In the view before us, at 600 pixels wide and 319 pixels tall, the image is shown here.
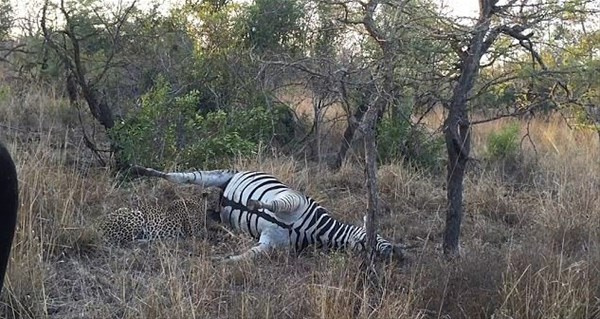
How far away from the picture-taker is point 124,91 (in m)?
9.61

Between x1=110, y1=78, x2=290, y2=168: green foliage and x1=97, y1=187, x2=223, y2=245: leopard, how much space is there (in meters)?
1.15

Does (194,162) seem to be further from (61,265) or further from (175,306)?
(175,306)

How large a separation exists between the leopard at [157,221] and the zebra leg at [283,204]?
40cm

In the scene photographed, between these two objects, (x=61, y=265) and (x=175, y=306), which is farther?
(x=61, y=265)

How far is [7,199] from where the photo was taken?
8.58ft

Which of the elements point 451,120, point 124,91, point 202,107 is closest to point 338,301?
point 451,120

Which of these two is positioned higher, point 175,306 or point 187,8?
point 187,8

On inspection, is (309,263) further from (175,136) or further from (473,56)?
(175,136)

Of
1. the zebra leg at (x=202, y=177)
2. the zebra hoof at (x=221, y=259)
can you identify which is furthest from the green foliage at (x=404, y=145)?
the zebra hoof at (x=221, y=259)

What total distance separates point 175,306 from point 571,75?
283 centimetres

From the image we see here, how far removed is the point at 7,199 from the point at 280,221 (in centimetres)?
288

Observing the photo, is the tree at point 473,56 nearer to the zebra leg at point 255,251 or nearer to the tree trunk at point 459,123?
the tree trunk at point 459,123

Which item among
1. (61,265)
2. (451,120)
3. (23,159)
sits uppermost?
(451,120)

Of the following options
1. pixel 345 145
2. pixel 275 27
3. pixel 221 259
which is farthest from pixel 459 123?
A: pixel 275 27
